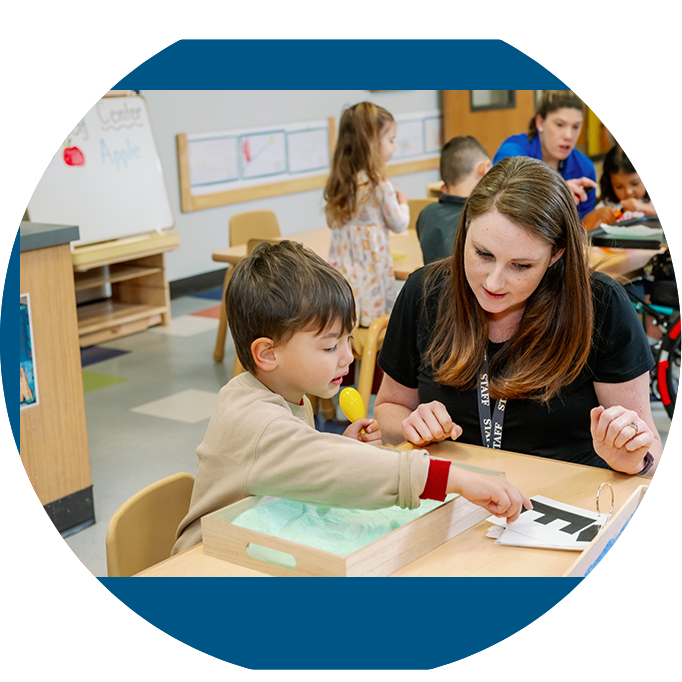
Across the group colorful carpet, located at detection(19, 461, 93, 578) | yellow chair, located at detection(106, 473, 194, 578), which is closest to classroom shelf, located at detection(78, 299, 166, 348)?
yellow chair, located at detection(106, 473, 194, 578)

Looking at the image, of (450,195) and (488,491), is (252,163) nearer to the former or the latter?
(450,195)

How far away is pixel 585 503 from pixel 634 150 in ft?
1.61

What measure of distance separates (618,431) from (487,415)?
0.28m

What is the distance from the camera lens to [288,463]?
0.88 metres

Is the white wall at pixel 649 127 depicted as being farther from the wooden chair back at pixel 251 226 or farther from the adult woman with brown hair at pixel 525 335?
the wooden chair back at pixel 251 226

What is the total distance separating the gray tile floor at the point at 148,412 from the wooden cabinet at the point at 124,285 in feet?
0.30

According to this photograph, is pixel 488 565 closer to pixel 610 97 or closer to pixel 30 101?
pixel 610 97

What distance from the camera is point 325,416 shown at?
121 inches

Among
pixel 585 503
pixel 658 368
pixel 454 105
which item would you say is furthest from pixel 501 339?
pixel 454 105

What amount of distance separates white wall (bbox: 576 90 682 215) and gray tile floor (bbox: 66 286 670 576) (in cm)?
165

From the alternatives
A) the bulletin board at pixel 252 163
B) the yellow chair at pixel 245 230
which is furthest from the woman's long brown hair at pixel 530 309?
the bulletin board at pixel 252 163

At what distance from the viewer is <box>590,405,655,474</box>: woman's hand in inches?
42.6

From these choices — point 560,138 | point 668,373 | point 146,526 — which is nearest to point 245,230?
point 560,138

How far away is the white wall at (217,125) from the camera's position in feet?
15.8
